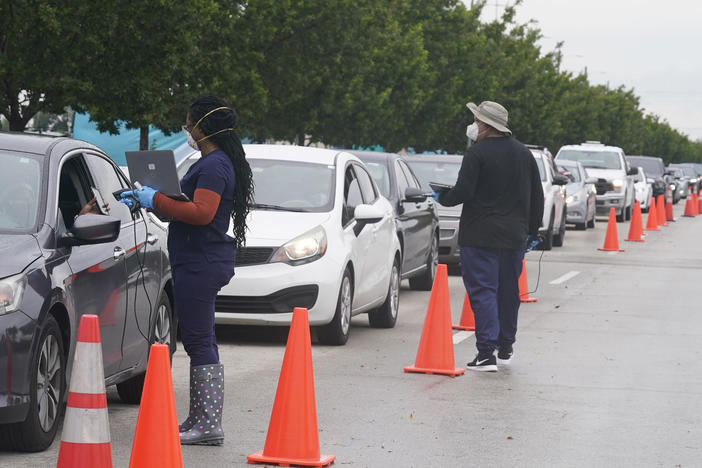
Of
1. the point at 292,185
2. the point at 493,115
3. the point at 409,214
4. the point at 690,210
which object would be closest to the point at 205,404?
the point at 493,115

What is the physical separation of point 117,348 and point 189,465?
3.61ft

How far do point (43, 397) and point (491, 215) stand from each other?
4.48 metres

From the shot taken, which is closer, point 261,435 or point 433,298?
point 261,435

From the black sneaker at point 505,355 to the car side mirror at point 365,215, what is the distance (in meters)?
1.89

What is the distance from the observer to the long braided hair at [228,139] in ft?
23.5

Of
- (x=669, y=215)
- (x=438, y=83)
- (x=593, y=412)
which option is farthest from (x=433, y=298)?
(x=438, y=83)

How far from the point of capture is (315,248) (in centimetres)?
1153

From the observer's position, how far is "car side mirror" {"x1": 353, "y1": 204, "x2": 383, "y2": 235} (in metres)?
12.1

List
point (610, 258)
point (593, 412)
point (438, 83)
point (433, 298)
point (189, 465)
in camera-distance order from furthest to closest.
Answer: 1. point (438, 83)
2. point (610, 258)
3. point (433, 298)
4. point (593, 412)
5. point (189, 465)

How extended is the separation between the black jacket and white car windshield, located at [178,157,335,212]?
1.92m

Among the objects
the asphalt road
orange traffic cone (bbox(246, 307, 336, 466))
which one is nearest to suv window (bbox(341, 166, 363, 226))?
the asphalt road

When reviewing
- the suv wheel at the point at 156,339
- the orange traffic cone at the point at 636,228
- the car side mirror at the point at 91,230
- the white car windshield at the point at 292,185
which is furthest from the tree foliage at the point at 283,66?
the car side mirror at the point at 91,230

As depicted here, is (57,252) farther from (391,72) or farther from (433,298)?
(391,72)

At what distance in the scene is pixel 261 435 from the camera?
25.3 feet
